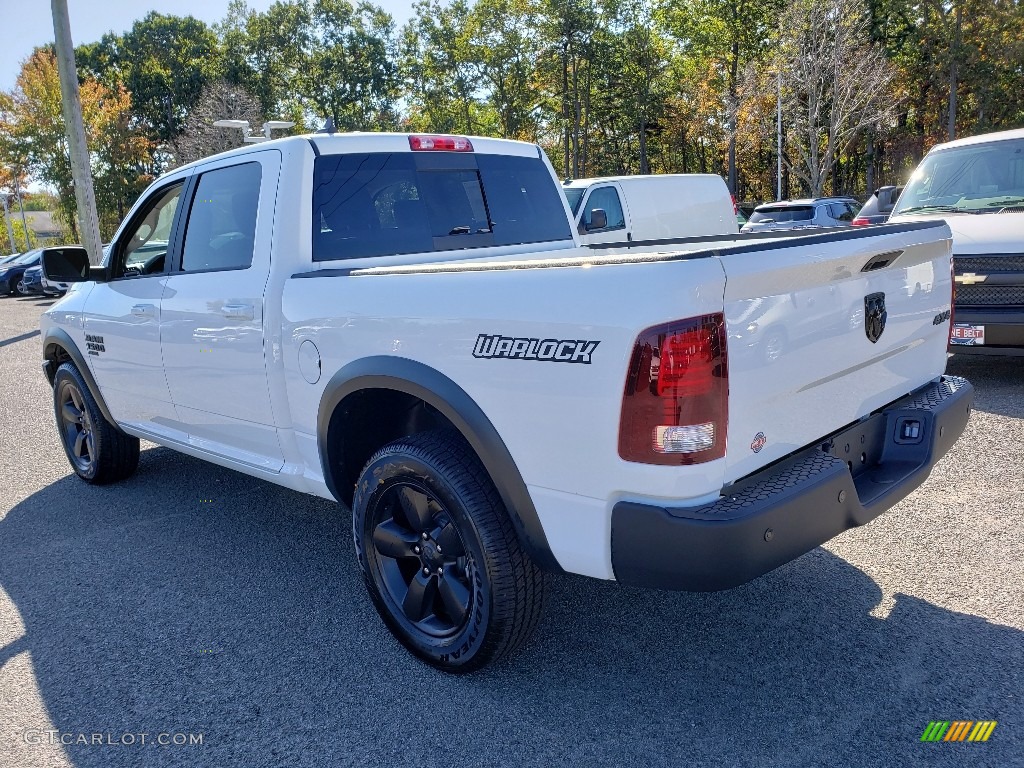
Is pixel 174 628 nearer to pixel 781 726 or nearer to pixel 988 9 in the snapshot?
pixel 781 726

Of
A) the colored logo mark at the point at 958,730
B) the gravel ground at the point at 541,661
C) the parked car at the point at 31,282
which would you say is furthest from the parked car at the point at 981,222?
the parked car at the point at 31,282

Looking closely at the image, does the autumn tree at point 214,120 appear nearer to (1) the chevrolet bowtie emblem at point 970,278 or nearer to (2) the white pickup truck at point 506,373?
(1) the chevrolet bowtie emblem at point 970,278

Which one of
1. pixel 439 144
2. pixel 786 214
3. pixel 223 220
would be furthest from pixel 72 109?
pixel 786 214

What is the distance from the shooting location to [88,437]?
17.6 ft

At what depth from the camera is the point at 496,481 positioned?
260 cm

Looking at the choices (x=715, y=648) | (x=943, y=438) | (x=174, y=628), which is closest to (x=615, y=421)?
(x=715, y=648)

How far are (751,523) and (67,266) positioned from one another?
421 centimetres

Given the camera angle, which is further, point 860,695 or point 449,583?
point 449,583

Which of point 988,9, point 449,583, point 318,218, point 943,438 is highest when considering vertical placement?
point 988,9

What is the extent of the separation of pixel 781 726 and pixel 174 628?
2431 mm

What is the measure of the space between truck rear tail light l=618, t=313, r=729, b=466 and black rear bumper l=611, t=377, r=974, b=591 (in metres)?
0.17

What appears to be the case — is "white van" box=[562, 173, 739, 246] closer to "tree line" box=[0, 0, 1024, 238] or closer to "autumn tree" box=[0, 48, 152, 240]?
"tree line" box=[0, 0, 1024, 238]

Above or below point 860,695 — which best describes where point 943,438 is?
above

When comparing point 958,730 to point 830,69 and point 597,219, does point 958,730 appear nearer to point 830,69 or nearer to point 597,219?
point 597,219
